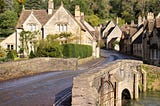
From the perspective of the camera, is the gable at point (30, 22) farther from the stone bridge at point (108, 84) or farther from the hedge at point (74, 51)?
the stone bridge at point (108, 84)

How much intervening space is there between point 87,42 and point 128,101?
3731 centimetres

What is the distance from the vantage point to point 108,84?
2322 cm

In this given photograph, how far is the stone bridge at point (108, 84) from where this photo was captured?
15.2m

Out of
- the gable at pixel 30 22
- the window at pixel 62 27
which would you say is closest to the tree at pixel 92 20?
the window at pixel 62 27

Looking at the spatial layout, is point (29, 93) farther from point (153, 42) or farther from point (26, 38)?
point (26, 38)

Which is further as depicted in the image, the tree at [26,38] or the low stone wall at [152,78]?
the tree at [26,38]

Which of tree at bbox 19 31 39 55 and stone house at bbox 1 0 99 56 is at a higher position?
stone house at bbox 1 0 99 56

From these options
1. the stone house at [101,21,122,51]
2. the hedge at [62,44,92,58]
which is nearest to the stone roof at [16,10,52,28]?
the hedge at [62,44,92,58]

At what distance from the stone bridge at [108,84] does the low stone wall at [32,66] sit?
990 centimetres

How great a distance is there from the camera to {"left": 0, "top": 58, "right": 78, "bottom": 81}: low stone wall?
3175 cm

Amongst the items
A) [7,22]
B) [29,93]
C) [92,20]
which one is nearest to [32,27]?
[7,22]

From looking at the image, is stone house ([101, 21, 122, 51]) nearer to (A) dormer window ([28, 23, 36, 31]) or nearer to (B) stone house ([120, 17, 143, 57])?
(B) stone house ([120, 17, 143, 57])

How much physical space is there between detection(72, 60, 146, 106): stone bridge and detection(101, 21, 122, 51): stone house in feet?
245

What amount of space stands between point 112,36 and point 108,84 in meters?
93.5
